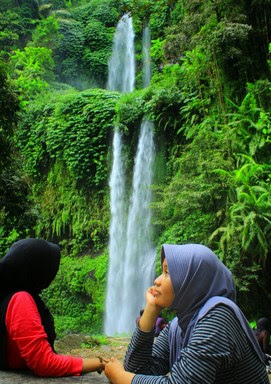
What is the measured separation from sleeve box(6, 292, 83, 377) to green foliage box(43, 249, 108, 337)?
11.0 m

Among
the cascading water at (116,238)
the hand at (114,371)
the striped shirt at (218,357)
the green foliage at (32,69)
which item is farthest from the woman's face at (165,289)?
the green foliage at (32,69)

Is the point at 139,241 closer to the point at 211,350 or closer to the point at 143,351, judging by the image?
the point at 143,351

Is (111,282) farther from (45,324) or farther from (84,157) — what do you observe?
(45,324)

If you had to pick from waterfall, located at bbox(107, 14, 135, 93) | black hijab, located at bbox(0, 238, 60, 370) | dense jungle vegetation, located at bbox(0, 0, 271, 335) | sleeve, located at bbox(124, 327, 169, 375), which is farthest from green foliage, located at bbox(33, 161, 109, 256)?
sleeve, located at bbox(124, 327, 169, 375)

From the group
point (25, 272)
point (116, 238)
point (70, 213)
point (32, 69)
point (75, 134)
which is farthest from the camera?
point (32, 69)

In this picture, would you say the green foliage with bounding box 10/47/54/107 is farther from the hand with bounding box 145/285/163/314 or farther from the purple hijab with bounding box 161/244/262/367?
the purple hijab with bounding box 161/244/262/367

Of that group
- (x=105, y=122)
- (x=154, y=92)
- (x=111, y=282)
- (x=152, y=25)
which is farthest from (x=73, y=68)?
(x=111, y=282)

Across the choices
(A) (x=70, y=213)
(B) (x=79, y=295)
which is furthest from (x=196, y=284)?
(A) (x=70, y=213)

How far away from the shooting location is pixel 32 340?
196 centimetres

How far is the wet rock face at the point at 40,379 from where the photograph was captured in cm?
193

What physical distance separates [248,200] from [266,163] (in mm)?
1710

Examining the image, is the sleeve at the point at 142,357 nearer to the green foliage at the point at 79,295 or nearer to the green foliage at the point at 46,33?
the green foliage at the point at 79,295

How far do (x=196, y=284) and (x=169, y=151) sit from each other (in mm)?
11708

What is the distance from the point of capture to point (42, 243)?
2.13m
